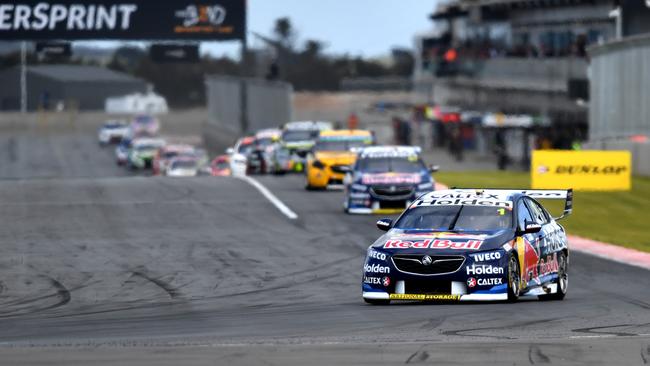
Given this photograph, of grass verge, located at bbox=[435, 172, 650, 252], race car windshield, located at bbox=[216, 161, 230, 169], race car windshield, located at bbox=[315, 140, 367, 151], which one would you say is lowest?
grass verge, located at bbox=[435, 172, 650, 252]

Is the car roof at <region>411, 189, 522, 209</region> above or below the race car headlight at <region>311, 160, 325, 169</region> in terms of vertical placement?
above

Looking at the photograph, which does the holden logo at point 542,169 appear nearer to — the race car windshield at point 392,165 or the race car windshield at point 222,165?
the race car windshield at point 392,165

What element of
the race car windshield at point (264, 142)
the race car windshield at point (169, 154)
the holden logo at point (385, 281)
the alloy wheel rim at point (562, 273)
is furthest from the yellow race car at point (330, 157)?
the holden logo at point (385, 281)

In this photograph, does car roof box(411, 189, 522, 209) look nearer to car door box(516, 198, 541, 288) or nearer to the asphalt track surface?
car door box(516, 198, 541, 288)

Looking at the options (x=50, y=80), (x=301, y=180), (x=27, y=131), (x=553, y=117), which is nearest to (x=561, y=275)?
(x=301, y=180)

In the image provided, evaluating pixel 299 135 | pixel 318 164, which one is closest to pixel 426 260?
pixel 318 164

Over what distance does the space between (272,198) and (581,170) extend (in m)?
7.53

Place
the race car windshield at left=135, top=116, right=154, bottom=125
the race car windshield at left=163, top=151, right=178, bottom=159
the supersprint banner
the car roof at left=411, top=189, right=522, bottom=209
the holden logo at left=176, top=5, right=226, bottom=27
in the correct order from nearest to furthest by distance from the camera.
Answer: the car roof at left=411, top=189, right=522, bottom=209
the race car windshield at left=163, top=151, right=178, bottom=159
the supersprint banner
the holden logo at left=176, top=5, right=226, bottom=27
the race car windshield at left=135, top=116, right=154, bottom=125

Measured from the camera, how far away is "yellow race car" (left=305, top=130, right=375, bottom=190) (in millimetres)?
37125

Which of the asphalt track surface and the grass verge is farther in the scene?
the grass verge

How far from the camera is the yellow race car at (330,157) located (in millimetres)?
37125

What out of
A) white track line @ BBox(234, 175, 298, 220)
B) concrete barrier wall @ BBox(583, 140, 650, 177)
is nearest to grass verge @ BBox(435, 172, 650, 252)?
concrete barrier wall @ BBox(583, 140, 650, 177)

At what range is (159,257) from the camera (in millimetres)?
23594

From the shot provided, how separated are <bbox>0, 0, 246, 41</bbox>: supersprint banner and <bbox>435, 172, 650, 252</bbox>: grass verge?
3405 cm
